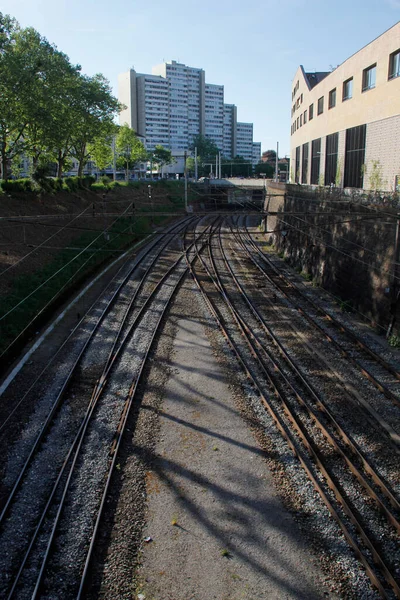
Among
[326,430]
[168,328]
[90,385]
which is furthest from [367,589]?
[168,328]

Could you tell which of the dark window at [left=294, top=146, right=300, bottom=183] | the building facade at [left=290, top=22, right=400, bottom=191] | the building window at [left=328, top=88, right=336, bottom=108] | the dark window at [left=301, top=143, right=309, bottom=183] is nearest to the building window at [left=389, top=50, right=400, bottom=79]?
the building facade at [left=290, top=22, right=400, bottom=191]

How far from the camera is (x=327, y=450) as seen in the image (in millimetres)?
10461

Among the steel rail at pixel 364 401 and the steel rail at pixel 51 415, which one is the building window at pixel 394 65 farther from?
the steel rail at pixel 51 415

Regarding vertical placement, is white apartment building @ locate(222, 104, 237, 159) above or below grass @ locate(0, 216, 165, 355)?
above

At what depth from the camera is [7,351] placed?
16266 millimetres

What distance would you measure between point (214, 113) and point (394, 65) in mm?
164507

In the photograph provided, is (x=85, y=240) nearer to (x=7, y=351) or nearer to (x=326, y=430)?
(x=7, y=351)

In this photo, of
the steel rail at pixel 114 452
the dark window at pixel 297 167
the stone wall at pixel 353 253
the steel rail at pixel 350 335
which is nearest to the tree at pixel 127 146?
the dark window at pixel 297 167

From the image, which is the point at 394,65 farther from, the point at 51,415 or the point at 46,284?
the point at 51,415

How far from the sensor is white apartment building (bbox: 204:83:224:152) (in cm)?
17700

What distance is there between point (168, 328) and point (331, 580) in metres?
12.1

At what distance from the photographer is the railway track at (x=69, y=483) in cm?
747

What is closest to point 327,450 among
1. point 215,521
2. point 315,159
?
point 215,521

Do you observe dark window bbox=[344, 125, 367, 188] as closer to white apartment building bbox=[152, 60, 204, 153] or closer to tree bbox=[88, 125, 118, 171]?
tree bbox=[88, 125, 118, 171]
